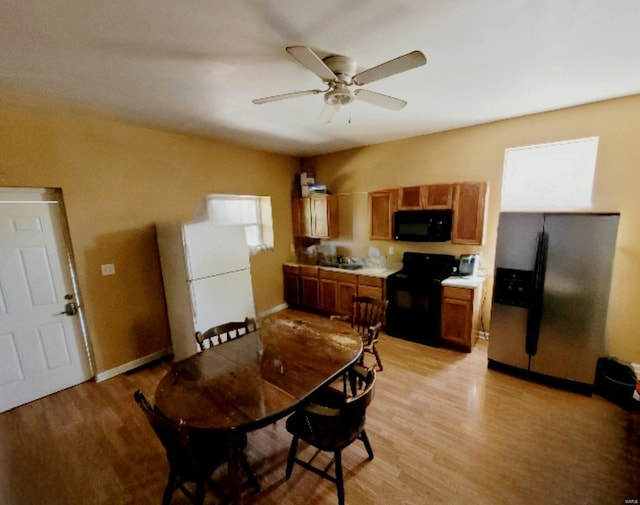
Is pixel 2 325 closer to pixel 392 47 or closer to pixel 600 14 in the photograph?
pixel 392 47

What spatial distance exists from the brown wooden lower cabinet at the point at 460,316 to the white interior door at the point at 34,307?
4185 mm

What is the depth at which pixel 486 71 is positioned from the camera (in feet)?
6.63

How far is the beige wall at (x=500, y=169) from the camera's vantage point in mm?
2643

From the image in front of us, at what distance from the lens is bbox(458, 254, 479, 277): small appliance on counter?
3451mm

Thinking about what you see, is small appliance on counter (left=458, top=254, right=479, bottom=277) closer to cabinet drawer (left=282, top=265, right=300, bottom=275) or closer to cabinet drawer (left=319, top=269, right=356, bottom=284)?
cabinet drawer (left=319, top=269, right=356, bottom=284)

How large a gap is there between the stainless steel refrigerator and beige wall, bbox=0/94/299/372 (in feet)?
12.3

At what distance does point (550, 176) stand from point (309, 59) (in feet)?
10.4

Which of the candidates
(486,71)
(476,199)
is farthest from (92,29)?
(476,199)

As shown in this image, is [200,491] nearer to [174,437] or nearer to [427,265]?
[174,437]

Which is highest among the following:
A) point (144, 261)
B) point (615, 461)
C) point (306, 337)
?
point (144, 261)

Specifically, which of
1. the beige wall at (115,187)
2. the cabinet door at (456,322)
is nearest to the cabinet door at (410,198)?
the cabinet door at (456,322)

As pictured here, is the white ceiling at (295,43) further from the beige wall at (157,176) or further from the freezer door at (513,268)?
the freezer door at (513,268)

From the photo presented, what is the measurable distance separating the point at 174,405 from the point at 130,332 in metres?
2.28

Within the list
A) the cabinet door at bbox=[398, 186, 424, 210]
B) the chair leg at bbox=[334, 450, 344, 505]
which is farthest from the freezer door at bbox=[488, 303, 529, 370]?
the chair leg at bbox=[334, 450, 344, 505]
